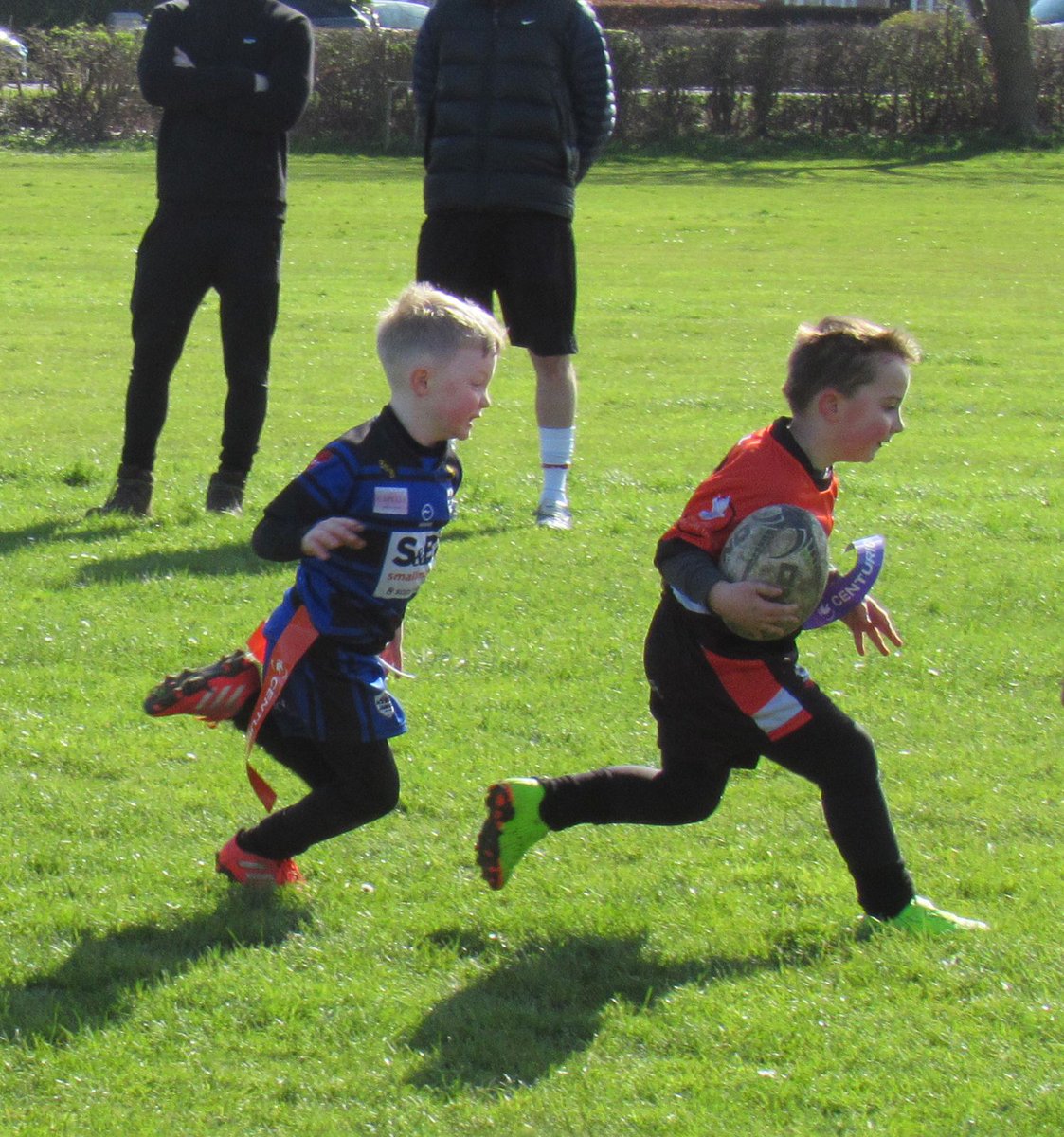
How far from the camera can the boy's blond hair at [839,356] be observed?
391 centimetres

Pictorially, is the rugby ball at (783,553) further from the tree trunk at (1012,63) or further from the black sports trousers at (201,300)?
the tree trunk at (1012,63)

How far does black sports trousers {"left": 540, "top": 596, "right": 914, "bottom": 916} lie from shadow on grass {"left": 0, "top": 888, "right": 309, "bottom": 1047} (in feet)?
2.28

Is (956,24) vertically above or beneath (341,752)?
above

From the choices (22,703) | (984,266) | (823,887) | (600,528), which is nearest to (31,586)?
(22,703)

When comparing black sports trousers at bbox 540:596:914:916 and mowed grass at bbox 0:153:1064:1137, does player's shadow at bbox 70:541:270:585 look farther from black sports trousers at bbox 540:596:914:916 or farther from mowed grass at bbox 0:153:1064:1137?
black sports trousers at bbox 540:596:914:916

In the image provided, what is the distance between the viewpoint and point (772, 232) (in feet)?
78.2

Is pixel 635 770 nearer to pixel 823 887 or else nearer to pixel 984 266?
pixel 823 887

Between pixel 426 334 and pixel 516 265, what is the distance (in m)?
3.98

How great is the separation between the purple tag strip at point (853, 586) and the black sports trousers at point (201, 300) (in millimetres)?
4310

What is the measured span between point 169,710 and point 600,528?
4138mm

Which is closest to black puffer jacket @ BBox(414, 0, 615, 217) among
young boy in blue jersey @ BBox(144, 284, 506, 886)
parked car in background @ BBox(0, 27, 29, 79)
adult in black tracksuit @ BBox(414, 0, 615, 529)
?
adult in black tracksuit @ BBox(414, 0, 615, 529)

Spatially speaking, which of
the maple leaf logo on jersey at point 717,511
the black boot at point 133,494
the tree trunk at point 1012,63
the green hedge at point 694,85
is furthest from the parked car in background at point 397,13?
the maple leaf logo on jersey at point 717,511

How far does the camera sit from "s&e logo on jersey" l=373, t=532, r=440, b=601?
402 cm

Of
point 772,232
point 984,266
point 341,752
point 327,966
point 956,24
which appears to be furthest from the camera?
point 956,24
